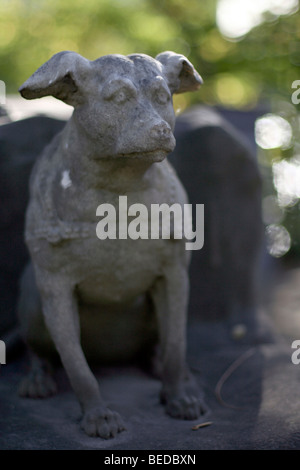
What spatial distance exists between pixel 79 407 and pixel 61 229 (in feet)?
2.67

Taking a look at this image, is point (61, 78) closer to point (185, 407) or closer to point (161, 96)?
point (161, 96)

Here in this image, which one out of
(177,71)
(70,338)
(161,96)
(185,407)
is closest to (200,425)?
(185,407)

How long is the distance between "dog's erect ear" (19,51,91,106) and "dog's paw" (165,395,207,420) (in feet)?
4.27

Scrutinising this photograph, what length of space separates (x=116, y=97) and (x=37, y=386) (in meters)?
1.40

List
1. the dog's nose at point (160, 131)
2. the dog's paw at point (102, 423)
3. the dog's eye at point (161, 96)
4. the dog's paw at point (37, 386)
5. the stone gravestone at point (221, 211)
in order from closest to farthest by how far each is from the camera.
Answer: the dog's nose at point (160, 131), the dog's eye at point (161, 96), the dog's paw at point (102, 423), the dog's paw at point (37, 386), the stone gravestone at point (221, 211)

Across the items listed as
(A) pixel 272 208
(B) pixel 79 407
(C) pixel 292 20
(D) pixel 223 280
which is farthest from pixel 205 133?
(C) pixel 292 20

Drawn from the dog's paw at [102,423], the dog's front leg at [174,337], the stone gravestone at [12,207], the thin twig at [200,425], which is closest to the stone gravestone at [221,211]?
the stone gravestone at [12,207]

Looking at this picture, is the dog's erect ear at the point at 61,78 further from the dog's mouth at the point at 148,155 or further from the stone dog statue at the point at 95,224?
the dog's mouth at the point at 148,155

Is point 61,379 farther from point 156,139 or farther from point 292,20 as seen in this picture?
point 292,20

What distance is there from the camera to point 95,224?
2.20 metres

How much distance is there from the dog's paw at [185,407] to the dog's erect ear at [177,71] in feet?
4.24

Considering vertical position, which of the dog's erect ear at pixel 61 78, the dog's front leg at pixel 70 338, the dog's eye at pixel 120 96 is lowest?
the dog's front leg at pixel 70 338

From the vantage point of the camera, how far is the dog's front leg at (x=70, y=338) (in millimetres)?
2240

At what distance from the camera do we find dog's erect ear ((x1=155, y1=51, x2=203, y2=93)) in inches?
85.0
